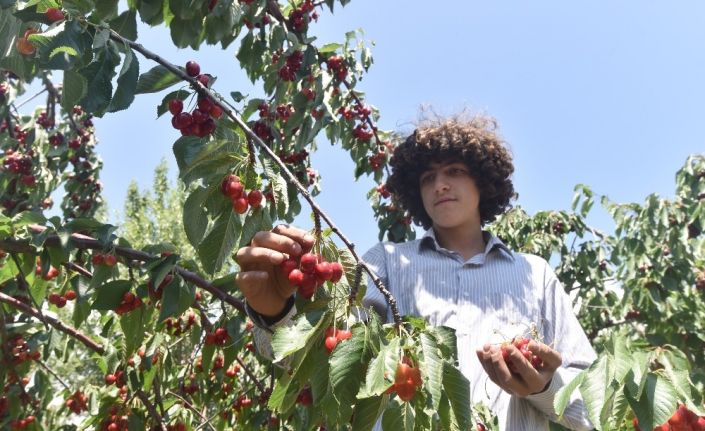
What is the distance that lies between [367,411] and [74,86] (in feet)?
2.71

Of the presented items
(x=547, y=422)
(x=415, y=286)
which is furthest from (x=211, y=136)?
(x=547, y=422)

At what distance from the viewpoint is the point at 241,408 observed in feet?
10.1

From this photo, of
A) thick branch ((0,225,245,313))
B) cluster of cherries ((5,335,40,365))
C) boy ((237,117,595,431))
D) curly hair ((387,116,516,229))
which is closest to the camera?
boy ((237,117,595,431))

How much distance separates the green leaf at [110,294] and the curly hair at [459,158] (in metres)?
1.26

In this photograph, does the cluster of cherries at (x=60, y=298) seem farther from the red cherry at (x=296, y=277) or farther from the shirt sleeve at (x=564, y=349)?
the shirt sleeve at (x=564, y=349)

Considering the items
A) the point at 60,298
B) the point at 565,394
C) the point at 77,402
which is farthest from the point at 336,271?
the point at 77,402

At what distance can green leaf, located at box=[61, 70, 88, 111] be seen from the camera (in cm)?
118

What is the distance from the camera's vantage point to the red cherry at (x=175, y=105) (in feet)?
4.70

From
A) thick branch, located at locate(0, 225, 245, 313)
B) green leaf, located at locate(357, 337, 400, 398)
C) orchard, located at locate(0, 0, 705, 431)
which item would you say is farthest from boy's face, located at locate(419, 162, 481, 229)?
green leaf, located at locate(357, 337, 400, 398)

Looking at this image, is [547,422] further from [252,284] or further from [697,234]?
[697,234]

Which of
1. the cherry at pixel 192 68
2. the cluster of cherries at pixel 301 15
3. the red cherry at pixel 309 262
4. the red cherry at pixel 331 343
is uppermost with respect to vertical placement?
the cluster of cherries at pixel 301 15

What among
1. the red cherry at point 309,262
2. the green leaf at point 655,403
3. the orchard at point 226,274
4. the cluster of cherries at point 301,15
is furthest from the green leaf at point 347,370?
the cluster of cherries at point 301,15

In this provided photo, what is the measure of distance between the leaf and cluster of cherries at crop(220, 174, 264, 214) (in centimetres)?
47

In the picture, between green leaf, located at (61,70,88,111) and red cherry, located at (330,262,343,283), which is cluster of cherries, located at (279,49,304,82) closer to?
green leaf, located at (61,70,88,111)
